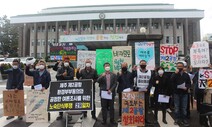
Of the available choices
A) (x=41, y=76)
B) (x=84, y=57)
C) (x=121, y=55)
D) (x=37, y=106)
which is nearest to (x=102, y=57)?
(x=84, y=57)

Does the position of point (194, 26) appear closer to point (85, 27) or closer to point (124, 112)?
point (85, 27)

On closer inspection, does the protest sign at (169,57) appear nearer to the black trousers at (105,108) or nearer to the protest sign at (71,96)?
the black trousers at (105,108)

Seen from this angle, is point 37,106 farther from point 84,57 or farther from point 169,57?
point 169,57

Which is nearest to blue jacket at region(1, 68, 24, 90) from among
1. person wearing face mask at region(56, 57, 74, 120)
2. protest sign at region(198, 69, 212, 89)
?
person wearing face mask at region(56, 57, 74, 120)

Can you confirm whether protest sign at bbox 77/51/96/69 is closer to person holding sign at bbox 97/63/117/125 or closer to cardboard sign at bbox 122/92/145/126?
person holding sign at bbox 97/63/117/125

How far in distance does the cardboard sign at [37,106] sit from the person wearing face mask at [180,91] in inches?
166

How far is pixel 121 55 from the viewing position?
1028 centimetres

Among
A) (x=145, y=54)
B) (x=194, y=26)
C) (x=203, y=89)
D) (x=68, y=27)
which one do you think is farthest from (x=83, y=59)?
(x=194, y=26)

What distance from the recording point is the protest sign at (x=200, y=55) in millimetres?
8109

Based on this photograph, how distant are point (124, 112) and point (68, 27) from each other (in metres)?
53.7

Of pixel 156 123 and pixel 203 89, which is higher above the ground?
pixel 203 89

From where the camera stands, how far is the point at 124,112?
733 cm

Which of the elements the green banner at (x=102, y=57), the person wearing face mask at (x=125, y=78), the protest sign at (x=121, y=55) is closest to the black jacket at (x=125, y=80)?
the person wearing face mask at (x=125, y=78)

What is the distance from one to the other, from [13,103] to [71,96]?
2.44 meters
